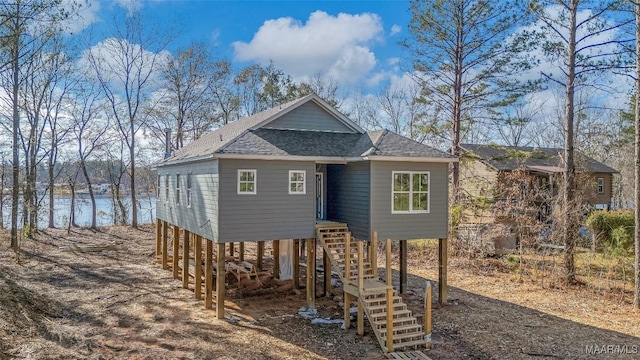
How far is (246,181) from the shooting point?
1144 cm

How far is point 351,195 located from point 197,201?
4.85m

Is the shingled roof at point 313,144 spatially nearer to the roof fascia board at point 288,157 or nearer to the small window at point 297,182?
the roof fascia board at point 288,157

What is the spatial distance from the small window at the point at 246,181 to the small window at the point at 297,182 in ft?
3.56

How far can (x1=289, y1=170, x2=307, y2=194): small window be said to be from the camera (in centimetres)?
1193

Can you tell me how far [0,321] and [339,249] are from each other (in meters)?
8.07

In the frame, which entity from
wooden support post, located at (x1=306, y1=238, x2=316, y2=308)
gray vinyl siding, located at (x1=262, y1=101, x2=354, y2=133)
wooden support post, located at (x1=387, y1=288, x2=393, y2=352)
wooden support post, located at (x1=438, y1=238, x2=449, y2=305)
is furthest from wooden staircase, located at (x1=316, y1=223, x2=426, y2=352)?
gray vinyl siding, located at (x1=262, y1=101, x2=354, y2=133)

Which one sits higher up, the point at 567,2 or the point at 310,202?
the point at 567,2

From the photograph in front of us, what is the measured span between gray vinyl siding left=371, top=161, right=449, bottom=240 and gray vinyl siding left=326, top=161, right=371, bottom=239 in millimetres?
260

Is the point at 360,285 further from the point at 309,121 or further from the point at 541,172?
the point at 541,172

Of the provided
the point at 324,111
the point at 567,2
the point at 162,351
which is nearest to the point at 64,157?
the point at 324,111

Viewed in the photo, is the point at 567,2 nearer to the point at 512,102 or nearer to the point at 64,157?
the point at 512,102

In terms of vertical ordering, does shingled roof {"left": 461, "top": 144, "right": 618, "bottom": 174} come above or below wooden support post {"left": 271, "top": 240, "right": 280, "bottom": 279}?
above

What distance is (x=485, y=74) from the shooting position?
2081 cm

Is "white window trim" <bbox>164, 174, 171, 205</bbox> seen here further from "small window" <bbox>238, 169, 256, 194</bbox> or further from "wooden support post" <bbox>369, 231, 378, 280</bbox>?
"wooden support post" <bbox>369, 231, 378, 280</bbox>
